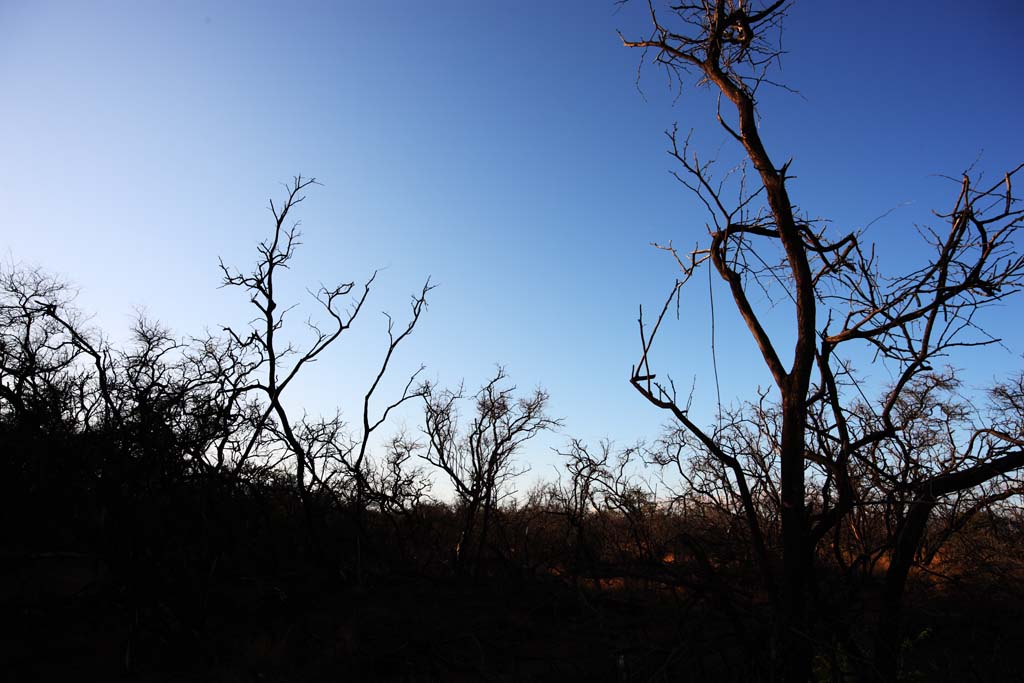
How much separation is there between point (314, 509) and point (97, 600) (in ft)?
20.8

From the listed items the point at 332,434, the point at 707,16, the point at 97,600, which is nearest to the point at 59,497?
the point at 97,600

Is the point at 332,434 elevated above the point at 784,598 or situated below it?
above

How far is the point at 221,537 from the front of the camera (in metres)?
14.1

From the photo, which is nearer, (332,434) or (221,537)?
(221,537)

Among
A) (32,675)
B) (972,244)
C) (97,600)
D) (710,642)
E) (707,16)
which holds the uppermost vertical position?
(707,16)

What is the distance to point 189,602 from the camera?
1066cm

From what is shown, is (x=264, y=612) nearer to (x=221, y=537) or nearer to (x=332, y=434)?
(x=221, y=537)

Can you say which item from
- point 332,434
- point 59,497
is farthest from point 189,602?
point 332,434

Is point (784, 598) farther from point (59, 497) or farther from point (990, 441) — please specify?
point (59, 497)

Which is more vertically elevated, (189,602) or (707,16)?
(707,16)

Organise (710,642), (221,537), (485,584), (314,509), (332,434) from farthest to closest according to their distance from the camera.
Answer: (332,434) → (314,509) → (485,584) → (221,537) → (710,642)

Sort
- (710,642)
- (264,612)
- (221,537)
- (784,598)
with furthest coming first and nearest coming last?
(221,537), (264,612), (710,642), (784,598)

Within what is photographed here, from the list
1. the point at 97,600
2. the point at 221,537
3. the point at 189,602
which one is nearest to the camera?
the point at 189,602

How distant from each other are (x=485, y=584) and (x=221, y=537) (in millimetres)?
6695
